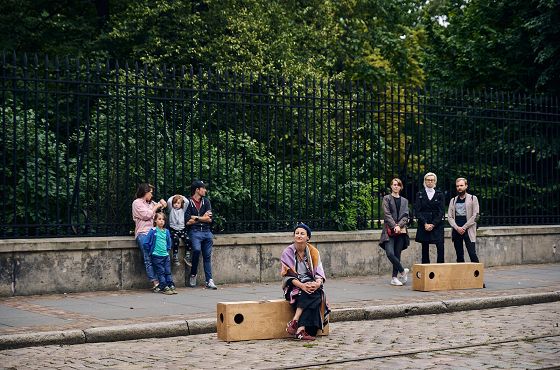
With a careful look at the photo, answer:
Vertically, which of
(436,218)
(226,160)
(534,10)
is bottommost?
(436,218)

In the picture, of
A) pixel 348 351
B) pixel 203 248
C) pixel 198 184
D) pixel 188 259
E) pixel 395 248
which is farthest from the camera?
pixel 395 248

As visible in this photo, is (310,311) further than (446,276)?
No

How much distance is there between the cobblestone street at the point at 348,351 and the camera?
846 cm

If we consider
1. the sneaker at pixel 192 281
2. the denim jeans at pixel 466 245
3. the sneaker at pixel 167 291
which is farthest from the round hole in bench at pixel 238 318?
the denim jeans at pixel 466 245

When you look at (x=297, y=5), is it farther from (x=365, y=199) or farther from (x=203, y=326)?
(x=203, y=326)

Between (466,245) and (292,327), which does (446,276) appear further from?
(292,327)

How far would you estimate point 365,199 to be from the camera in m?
17.2

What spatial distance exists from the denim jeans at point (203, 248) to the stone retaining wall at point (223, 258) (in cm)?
48

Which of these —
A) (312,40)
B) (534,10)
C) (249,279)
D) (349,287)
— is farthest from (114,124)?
(312,40)

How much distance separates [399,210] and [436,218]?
729 mm

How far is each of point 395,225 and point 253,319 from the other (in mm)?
5675

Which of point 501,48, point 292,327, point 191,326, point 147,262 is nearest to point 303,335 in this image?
point 292,327

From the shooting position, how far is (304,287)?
10.0 m

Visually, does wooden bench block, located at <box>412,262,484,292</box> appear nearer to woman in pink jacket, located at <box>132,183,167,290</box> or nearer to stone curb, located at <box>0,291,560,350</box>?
stone curb, located at <box>0,291,560,350</box>
